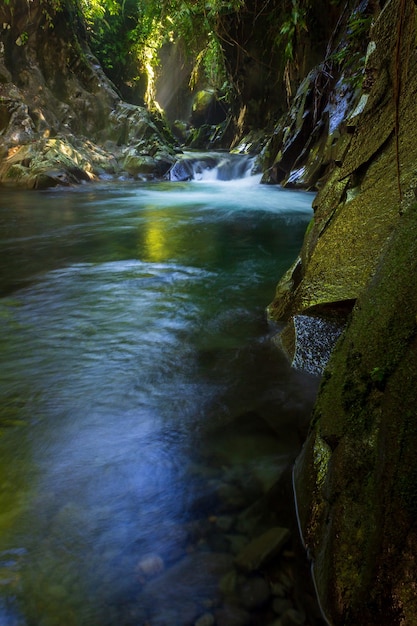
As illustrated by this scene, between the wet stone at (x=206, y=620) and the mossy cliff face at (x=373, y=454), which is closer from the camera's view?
the mossy cliff face at (x=373, y=454)

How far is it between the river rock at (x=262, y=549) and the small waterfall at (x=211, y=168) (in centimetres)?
1607

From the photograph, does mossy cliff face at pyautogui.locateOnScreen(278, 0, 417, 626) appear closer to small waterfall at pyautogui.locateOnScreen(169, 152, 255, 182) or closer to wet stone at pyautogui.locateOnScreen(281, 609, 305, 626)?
wet stone at pyautogui.locateOnScreen(281, 609, 305, 626)

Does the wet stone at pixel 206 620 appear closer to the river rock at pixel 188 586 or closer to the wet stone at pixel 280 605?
the river rock at pixel 188 586

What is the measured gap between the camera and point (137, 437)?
6.99 ft

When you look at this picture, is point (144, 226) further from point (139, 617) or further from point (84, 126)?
point (84, 126)

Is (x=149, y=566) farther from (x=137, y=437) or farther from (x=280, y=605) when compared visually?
(x=137, y=437)

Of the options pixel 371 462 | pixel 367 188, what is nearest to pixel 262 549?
pixel 371 462

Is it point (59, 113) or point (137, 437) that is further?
point (59, 113)

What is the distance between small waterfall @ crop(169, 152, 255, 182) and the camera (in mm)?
16734

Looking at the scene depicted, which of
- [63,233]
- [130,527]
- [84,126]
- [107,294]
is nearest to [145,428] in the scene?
[130,527]

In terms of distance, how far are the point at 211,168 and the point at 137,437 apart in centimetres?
1705

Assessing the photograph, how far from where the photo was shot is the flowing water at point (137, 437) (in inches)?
54.1

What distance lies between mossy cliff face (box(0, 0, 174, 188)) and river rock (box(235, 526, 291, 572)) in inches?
545

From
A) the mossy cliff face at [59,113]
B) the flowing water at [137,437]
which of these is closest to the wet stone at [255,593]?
the flowing water at [137,437]
